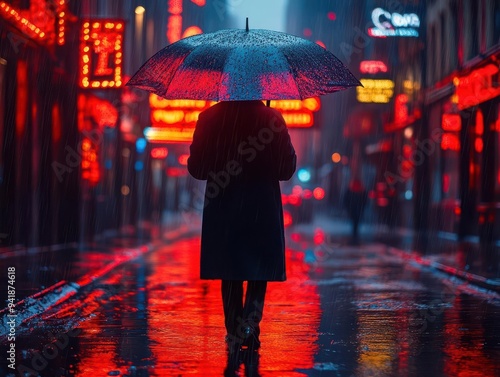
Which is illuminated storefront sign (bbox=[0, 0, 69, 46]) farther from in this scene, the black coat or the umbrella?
the black coat

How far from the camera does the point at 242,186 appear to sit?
671 cm

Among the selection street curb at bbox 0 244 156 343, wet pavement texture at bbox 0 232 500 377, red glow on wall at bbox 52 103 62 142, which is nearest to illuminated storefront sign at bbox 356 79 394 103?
red glow on wall at bbox 52 103 62 142

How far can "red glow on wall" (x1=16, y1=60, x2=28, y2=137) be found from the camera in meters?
17.4

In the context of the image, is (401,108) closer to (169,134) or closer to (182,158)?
(169,134)

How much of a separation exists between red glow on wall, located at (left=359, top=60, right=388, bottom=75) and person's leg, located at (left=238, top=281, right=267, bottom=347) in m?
25.4

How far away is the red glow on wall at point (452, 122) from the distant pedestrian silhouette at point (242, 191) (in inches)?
791

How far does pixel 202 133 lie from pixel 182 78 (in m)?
0.59

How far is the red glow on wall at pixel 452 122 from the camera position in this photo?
26.1 m

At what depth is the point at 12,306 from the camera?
8.59m

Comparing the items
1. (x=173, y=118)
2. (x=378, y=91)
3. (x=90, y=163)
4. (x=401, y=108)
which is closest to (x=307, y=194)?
(x=401, y=108)

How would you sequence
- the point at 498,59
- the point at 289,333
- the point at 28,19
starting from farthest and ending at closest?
the point at 498,59 < the point at 28,19 < the point at 289,333

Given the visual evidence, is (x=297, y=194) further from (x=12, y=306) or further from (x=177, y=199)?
(x=12, y=306)

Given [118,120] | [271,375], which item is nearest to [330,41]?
[118,120]

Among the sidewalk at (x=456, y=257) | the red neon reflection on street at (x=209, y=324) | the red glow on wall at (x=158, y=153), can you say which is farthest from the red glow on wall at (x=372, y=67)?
the red neon reflection on street at (x=209, y=324)
